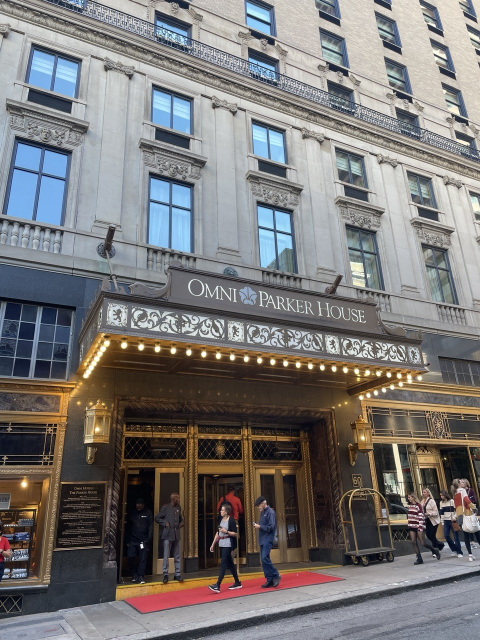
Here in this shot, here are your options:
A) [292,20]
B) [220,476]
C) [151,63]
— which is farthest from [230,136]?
[220,476]

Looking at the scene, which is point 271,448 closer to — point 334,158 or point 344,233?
point 344,233

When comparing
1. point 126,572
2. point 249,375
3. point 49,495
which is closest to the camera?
point 49,495

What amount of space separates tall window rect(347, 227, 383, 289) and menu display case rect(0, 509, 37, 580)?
1118cm

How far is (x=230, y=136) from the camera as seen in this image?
15.2m

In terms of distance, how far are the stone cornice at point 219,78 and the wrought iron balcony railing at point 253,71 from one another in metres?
0.35

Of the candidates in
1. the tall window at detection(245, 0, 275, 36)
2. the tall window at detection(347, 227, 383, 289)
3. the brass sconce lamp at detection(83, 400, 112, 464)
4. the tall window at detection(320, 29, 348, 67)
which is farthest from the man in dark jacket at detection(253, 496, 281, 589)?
the tall window at detection(320, 29, 348, 67)

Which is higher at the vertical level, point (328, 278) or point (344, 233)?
point (344, 233)

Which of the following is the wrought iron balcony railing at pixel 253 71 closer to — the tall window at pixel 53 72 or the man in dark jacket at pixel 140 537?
the tall window at pixel 53 72

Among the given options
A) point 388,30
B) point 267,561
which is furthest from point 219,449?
point 388,30

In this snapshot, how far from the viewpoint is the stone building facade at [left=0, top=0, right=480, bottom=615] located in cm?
948

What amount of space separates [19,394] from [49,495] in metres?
2.12

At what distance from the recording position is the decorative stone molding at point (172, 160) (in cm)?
1339

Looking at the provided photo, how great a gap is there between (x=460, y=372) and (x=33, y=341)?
526 inches

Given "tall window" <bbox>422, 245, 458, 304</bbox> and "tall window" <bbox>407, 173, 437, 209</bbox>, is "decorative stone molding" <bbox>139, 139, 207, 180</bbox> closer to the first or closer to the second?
"tall window" <bbox>422, 245, 458, 304</bbox>
